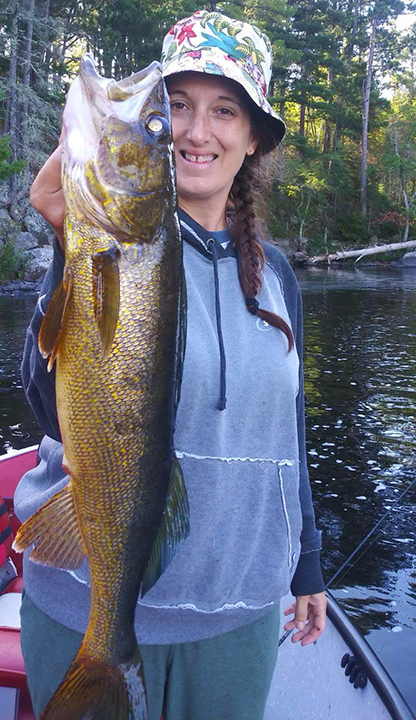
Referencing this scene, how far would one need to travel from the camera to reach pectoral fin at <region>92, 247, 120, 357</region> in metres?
1.52

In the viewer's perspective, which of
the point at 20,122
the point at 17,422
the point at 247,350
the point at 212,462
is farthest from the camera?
the point at 20,122

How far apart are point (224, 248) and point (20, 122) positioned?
27.1 metres

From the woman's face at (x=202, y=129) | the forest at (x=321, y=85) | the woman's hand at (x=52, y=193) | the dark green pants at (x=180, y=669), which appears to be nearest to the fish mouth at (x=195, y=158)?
the woman's face at (x=202, y=129)

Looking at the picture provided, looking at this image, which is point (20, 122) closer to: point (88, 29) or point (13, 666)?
point (88, 29)

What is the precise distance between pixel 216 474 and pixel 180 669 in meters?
0.54

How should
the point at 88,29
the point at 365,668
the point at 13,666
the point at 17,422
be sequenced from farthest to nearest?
the point at 88,29
the point at 17,422
the point at 365,668
the point at 13,666

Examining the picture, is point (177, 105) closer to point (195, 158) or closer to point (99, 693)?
point (195, 158)

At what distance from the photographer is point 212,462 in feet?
5.67

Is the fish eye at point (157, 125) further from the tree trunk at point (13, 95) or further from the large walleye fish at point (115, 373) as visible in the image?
the tree trunk at point (13, 95)

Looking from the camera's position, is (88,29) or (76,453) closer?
(76,453)

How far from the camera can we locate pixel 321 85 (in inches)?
1580

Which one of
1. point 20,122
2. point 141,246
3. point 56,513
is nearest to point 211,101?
point 141,246

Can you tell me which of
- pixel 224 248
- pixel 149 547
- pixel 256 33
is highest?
pixel 256 33

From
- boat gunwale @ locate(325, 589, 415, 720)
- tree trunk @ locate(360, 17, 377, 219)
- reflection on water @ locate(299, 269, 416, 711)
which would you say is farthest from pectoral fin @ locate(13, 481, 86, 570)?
tree trunk @ locate(360, 17, 377, 219)
